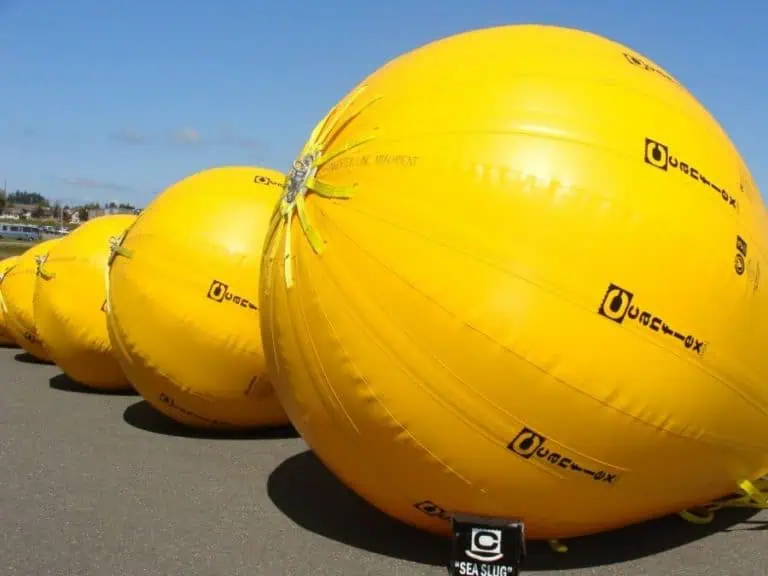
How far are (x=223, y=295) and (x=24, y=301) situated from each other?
7.07 meters

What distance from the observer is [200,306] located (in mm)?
6906

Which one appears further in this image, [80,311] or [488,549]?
[80,311]

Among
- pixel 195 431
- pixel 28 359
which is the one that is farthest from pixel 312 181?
pixel 28 359

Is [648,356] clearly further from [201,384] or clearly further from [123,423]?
[123,423]

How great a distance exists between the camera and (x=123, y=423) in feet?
26.8

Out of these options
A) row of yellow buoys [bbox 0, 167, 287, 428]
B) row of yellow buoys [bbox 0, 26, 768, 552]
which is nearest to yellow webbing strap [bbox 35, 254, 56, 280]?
row of yellow buoys [bbox 0, 167, 287, 428]

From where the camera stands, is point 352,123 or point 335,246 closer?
point 335,246

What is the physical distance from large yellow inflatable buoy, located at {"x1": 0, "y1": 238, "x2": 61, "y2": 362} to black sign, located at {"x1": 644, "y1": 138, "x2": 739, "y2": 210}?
10.4 metres

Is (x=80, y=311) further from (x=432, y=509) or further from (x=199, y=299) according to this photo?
(x=432, y=509)

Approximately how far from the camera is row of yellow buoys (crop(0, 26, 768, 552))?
12.5 feet

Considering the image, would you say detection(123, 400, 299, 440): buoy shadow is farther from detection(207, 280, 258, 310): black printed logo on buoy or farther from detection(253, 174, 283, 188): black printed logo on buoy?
detection(253, 174, 283, 188): black printed logo on buoy

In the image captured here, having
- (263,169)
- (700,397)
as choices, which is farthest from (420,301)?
(263,169)

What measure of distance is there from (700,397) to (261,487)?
3343 mm

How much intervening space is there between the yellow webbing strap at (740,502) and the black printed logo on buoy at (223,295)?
3945 mm
